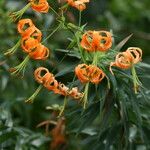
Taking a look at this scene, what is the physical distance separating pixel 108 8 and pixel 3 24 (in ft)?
5.00

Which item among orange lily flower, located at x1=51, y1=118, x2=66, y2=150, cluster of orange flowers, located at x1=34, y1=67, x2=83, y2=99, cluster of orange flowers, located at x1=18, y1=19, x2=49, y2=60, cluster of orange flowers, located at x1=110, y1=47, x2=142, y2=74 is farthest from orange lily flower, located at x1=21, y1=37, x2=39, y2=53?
orange lily flower, located at x1=51, y1=118, x2=66, y2=150

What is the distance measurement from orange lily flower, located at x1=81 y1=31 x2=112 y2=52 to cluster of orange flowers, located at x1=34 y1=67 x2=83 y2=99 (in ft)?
0.56

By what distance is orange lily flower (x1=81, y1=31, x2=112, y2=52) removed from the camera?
69.6 inches

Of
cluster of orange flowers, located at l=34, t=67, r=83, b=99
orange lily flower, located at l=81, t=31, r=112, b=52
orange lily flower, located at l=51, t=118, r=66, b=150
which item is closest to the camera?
orange lily flower, located at l=81, t=31, r=112, b=52

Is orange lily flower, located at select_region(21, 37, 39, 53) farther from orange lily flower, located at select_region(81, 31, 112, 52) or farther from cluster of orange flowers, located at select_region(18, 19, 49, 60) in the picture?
orange lily flower, located at select_region(81, 31, 112, 52)

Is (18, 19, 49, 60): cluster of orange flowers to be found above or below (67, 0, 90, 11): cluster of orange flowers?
below

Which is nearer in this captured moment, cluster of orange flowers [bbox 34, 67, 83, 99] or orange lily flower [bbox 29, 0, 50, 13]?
orange lily flower [bbox 29, 0, 50, 13]

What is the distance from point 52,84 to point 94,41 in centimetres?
25

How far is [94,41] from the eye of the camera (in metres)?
1.77

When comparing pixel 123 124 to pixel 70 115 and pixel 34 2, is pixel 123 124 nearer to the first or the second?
pixel 70 115

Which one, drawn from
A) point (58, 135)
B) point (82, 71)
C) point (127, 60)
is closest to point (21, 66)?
point (82, 71)

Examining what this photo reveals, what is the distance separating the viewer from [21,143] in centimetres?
234

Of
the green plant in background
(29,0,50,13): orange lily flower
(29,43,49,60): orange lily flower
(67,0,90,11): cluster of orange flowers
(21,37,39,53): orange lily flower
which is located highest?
(29,0,50,13): orange lily flower

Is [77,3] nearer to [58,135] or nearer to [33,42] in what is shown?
[33,42]
